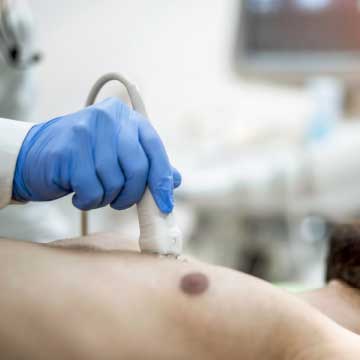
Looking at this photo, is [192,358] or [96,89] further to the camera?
[96,89]

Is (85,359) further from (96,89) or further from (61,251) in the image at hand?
(96,89)

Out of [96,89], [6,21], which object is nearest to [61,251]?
[96,89]

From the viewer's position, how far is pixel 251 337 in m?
0.86

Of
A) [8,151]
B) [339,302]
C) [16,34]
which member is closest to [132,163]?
[8,151]

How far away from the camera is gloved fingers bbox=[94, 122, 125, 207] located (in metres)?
0.92

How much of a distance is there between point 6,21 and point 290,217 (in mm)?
1258

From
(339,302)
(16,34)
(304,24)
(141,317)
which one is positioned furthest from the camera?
(304,24)

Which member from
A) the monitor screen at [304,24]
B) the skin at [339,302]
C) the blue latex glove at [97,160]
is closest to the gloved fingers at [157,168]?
the blue latex glove at [97,160]

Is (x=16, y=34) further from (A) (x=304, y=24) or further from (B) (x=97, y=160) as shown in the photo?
(A) (x=304, y=24)

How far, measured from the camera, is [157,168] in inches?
36.7

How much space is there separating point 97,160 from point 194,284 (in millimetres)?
208

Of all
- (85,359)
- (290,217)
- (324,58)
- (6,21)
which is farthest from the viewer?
(324,58)

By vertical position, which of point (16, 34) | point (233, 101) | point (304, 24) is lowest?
point (233, 101)

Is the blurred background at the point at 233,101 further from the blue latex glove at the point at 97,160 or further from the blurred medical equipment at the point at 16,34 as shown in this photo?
the blue latex glove at the point at 97,160
